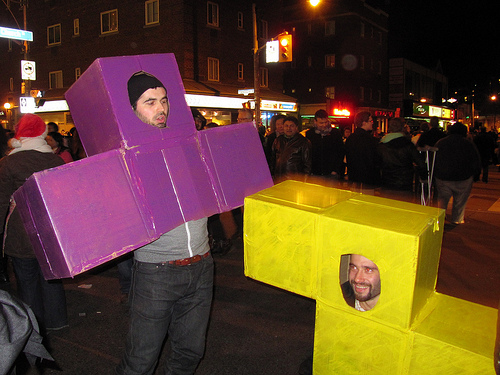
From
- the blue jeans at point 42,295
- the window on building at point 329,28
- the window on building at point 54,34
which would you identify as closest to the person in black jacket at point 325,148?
the blue jeans at point 42,295

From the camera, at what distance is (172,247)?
237 cm

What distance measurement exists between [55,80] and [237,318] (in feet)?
88.1

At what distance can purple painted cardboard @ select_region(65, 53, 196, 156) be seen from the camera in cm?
216

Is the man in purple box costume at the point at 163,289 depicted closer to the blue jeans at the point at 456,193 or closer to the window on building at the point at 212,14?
the blue jeans at the point at 456,193

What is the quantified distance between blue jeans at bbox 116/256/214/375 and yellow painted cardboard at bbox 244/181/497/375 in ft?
1.29

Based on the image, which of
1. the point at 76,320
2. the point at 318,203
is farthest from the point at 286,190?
the point at 76,320

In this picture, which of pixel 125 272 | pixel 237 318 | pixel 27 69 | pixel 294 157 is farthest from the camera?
pixel 27 69

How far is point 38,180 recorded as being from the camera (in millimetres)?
1896

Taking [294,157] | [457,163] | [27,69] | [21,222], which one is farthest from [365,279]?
[27,69]

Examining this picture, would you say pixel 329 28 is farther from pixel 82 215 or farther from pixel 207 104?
pixel 82 215

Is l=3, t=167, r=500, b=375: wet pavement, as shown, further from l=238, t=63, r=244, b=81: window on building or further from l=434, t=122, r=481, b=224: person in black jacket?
l=238, t=63, r=244, b=81: window on building

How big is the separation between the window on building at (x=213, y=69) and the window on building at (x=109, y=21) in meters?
5.75

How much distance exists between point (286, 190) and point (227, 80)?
2176 centimetres

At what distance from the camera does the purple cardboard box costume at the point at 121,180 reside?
197 centimetres
